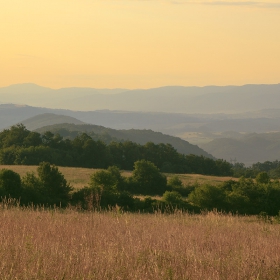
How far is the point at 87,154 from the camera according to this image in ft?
329

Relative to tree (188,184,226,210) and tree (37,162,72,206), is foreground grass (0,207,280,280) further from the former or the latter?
tree (188,184,226,210)

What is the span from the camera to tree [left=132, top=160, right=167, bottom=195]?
69188 mm

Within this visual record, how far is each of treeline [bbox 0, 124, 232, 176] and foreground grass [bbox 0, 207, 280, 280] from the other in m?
82.5

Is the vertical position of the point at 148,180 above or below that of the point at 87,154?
below

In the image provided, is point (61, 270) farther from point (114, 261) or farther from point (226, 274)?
point (226, 274)

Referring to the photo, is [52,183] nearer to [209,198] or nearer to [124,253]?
[209,198]

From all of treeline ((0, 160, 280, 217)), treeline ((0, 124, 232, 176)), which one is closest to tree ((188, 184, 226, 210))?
treeline ((0, 160, 280, 217))

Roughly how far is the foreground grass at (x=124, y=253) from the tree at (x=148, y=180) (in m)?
55.6

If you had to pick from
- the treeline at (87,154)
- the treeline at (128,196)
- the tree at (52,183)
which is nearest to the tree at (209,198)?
the treeline at (128,196)

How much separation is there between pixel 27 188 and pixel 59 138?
74.3 m

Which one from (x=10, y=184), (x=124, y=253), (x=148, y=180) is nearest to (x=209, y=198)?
(x=10, y=184)

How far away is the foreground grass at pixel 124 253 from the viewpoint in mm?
8547

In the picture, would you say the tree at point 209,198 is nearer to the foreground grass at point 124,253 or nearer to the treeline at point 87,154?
the foreground grass at point 124,253

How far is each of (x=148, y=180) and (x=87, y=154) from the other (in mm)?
32584
